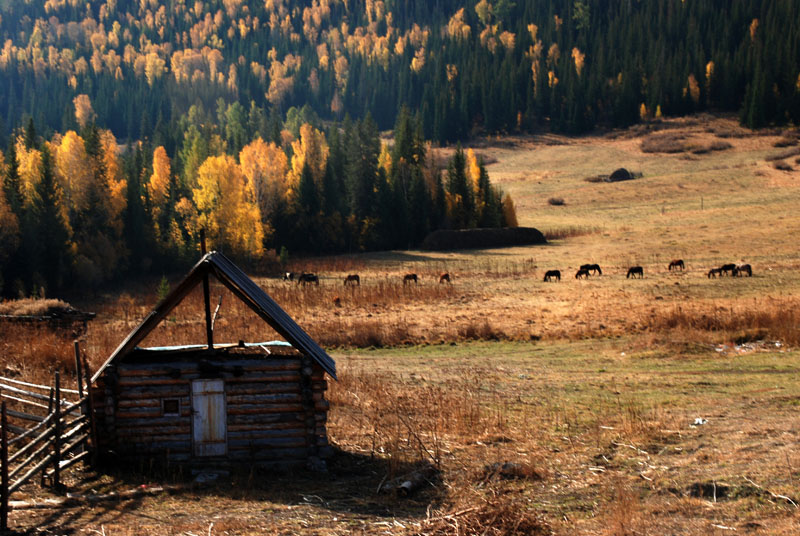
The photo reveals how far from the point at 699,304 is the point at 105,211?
52027 millimetres

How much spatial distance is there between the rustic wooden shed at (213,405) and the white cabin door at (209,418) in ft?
0.07

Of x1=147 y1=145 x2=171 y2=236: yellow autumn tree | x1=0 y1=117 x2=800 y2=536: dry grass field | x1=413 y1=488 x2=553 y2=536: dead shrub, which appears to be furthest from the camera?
x1=147 y1=145 x2=171 y2=236: yellow autumn tree

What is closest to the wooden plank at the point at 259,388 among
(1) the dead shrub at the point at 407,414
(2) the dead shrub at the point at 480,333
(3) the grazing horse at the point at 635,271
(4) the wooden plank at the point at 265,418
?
(4) the wooden plank at the point at 265,418

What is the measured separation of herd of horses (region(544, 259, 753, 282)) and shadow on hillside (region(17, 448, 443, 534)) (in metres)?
36.4

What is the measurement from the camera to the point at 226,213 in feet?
242

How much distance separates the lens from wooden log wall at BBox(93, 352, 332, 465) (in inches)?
664

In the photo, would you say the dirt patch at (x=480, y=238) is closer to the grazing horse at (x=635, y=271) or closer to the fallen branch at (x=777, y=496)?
the grazing horse at (x=635, y=271)

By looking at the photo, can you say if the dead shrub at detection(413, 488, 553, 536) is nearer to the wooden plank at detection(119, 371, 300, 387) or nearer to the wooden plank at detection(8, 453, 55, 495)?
the wooden plank at detection(119, 371, 300, 387)

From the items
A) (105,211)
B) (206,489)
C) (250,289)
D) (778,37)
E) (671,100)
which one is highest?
(778,37)

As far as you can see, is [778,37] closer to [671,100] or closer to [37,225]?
[671,100]

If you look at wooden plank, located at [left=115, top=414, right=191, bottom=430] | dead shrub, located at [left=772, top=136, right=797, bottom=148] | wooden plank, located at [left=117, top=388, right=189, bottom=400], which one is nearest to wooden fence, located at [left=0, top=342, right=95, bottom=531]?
wooden plank, located at [left=115, top=414, right=191, bottom=430]

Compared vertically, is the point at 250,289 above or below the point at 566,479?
above

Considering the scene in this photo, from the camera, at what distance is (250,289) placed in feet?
56.3

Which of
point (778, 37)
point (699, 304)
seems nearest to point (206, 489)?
point (699, 304)
